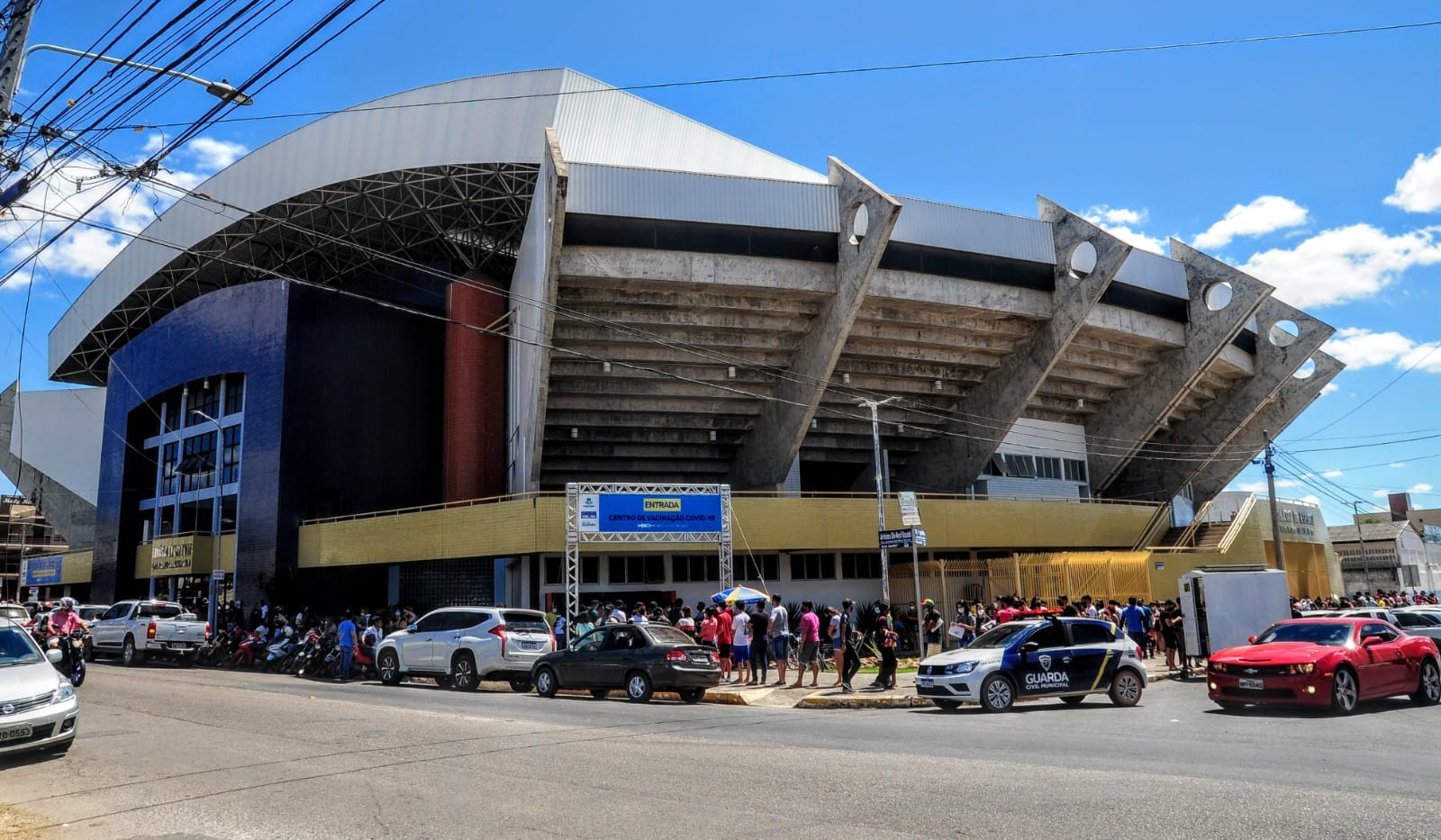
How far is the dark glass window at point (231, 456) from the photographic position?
38938 millimetres

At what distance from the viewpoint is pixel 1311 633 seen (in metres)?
14.2

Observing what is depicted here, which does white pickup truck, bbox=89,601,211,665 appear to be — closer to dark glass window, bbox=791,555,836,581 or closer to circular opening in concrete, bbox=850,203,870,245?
dark glass window, bbox=791,555,836,581

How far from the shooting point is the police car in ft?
48.1

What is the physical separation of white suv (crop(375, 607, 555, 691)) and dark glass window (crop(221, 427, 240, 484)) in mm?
22133

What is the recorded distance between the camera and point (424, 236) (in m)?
42.2

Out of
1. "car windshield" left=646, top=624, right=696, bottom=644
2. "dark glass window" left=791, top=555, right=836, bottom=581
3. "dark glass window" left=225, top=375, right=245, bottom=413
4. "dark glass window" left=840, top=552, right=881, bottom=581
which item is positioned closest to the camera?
"car windshield" left=646, top=624, right=696, bottom=644

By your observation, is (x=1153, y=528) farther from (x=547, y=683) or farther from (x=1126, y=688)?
(x=547, y=683)

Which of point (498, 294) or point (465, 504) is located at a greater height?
point (498, 294)

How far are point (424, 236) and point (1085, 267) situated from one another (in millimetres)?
27331

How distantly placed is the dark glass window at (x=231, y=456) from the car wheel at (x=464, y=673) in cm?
2370

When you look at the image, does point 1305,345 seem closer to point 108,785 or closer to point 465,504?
point 465,504

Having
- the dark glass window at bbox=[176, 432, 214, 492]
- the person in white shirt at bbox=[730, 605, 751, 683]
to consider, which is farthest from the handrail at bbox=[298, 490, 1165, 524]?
the person in white shirt at bbox=[730, 605, 751, 683]

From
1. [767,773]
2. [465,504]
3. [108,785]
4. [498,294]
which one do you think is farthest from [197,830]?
[498,294]

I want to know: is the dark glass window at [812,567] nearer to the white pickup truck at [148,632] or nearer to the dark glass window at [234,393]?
the white pickup truck at [148,632]
